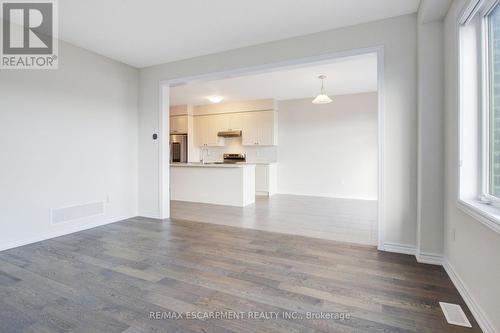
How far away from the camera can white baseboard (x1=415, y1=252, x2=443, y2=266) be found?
98.7 inches

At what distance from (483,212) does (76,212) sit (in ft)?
14.7

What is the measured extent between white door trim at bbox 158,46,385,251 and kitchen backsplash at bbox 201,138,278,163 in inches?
141

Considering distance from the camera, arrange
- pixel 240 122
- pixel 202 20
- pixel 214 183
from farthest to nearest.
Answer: pixel 240 122 → pixel 214 183 → pixel 202 20

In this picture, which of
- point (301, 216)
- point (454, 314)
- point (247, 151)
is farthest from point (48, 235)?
point (247, 151)

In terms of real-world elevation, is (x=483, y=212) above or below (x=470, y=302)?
above

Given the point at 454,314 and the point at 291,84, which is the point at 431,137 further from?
the point at 291,84

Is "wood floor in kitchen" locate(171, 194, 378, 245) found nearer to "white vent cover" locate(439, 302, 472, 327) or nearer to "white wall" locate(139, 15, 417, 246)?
"white wall" locate(139, 15, 417, 246)

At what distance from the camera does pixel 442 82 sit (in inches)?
96.3

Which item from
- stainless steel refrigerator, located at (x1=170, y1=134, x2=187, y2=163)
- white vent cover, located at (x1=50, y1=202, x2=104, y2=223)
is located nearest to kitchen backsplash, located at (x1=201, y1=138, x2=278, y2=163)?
stainless steel refrigerator, located at (x1=170, y1=134, x2=187, y2=163)

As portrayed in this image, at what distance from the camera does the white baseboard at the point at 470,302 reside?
153cm

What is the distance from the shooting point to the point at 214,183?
18.9 feet

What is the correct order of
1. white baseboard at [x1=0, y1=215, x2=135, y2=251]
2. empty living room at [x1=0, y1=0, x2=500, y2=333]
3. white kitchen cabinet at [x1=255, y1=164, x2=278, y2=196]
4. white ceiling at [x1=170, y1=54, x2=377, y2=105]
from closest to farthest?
empty living room at [x1=0, y1=0, x2=500, y2=333], white baseboard at [x1=0, y1=215, x2=135, y2=251], white ceiling at [x1=170, y1=54, x2=377, y2=105], white kitchen cabinet at [x1=255, y1=164, x2=278, y2=196]

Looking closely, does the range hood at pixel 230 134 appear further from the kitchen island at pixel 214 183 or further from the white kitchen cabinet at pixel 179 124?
the kitchen island at pixel 214 183

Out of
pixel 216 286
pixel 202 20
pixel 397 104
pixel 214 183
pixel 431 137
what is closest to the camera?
pixel 216 286
